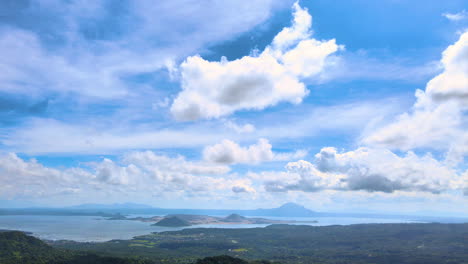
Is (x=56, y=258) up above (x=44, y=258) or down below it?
below

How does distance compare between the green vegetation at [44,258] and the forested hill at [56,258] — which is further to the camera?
the green vegetation at [44,258]

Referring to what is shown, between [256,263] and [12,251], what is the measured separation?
148677 mm

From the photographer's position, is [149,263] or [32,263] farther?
[149,263]

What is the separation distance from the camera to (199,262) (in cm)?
15812

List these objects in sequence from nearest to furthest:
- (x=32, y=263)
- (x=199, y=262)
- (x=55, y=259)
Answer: (x=199, y=262)
(x=32, y=263)
(x=55, y=259)

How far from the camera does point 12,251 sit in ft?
632

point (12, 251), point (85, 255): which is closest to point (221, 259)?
point (85, 255)

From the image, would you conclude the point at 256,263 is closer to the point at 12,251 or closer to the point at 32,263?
the point at 32,263

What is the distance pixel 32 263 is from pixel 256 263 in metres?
122

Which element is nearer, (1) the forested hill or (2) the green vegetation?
(1) the forested hill

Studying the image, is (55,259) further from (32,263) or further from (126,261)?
(126,261)

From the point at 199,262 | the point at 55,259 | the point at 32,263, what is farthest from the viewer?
the point at 55,259

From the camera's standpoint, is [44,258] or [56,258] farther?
[56,258]

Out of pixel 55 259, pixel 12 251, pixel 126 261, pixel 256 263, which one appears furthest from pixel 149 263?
pixel 12 251
